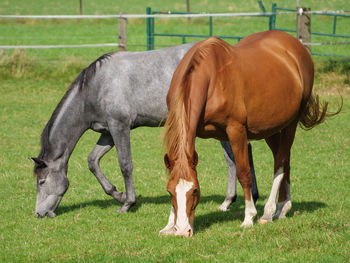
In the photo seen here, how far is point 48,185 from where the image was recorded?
21.9 feet

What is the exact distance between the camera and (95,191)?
784 centimetres

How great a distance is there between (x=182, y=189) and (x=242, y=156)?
101 cm

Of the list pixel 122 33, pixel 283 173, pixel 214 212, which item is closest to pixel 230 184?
pixel 214 212

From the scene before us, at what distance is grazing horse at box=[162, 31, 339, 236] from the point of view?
488 cm

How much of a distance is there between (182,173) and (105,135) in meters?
2.68

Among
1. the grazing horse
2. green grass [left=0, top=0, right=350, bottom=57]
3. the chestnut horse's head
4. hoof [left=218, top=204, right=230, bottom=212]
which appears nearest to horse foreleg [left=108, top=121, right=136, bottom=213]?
hoof [left=218, top=204, right=230, bottom=212]

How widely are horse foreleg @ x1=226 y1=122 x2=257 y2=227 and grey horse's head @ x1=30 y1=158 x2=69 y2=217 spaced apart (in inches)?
87.6

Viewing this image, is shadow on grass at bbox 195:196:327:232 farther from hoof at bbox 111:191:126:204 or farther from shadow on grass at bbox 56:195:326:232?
hoof at bbox 111:191:126:204

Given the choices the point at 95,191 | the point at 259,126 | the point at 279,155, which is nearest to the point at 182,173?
the point at 259,126

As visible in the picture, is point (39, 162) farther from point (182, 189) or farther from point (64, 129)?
point (182, 189)

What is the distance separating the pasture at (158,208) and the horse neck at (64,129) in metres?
0.70

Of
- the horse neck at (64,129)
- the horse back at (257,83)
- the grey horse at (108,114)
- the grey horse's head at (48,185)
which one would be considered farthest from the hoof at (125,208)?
the horse back at (257,83)

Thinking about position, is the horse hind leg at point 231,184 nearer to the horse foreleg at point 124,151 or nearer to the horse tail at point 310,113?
the horse tail at point 310,113

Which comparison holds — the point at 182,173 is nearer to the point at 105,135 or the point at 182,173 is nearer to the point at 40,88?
the point at 105,135
